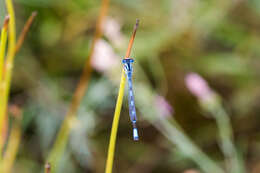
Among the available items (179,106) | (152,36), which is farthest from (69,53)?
(179,106)

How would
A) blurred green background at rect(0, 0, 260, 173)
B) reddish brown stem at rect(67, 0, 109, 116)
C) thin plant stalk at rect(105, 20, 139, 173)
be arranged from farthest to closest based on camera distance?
blurred green background at rect(0, 0, 260, 173), reddish brown stem at rect(67, 0, 109, 116), thin plant stalk at rect(105, 20, 139, 173)

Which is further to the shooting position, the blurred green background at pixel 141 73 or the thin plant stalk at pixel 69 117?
the blurred green background at pixel 141 73

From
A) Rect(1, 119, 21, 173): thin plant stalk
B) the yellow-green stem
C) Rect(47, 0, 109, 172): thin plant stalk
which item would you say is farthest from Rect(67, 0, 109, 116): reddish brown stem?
the yellow-green stem

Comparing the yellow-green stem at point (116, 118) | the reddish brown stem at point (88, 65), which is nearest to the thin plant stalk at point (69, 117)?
the reddish brown stem at point (88, 65)

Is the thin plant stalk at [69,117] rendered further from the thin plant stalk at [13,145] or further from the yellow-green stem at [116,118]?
the yellow-green stem at [116,118]

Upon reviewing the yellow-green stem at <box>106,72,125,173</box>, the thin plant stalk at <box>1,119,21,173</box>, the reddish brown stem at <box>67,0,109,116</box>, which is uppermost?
the reddish brown stem at <box>67,0,109,116</box>

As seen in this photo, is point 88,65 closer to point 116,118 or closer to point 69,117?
point 69,117

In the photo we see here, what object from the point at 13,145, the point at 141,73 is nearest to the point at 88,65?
the point at 13,145

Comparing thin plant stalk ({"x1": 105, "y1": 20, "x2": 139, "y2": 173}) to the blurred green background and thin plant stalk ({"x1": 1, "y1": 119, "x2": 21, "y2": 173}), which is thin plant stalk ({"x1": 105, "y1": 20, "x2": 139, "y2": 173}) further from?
the blurred green background
